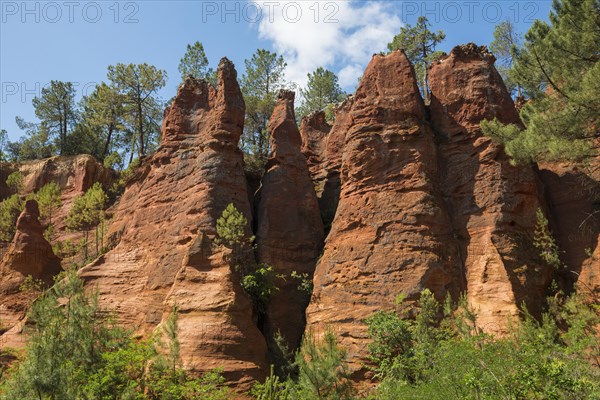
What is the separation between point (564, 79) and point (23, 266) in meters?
30.9

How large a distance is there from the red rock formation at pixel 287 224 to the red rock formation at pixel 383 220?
2.12 metres

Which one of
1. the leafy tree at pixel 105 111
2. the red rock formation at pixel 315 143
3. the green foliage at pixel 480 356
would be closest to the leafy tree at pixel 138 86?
the leafy tree at pixel 105 111

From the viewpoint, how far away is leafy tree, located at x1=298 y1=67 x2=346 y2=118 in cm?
5225

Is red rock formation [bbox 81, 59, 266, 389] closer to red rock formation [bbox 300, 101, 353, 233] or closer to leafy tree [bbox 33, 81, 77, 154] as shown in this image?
red rock formation [bbox 300, 101, 353, 233]

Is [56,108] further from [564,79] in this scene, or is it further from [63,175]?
[564,79]

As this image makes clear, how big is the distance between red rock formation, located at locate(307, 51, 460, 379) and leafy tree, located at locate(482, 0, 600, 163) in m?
5.79

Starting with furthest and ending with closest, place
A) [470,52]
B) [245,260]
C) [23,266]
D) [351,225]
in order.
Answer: [23,266] < [470,52] < [245,260] < [351,225]

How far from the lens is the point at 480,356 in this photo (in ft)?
57.2

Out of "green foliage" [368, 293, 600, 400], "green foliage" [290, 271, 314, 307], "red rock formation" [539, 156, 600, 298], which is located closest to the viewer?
"green foliage" [368, 293, 600, 400]

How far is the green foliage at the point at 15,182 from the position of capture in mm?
45375

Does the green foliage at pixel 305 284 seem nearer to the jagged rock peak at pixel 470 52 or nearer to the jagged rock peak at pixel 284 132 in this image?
the jagged rock peak at pixel 284 132

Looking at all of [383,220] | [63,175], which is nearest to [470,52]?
[383,220]

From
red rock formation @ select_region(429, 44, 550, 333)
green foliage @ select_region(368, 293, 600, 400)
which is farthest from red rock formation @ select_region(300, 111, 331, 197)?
green foliage @ select_region(368, 293, 600, 400)

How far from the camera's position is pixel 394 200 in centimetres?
2503
